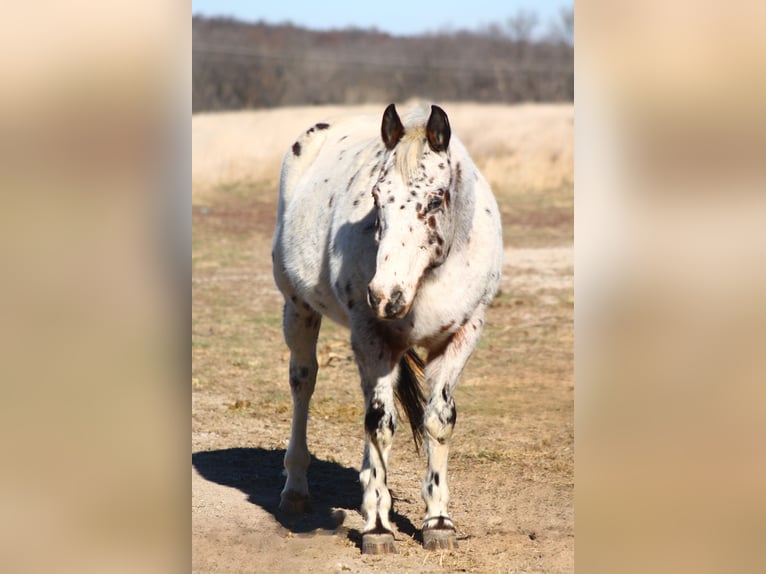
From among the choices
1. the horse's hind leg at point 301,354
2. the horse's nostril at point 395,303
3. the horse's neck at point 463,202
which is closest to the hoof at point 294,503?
the horse's hind leg at point 301,354

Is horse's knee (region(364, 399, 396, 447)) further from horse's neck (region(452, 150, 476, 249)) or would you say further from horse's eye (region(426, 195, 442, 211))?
horse's eye (region(426, 195, 442, 211))

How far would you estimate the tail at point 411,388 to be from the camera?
5.15 meters

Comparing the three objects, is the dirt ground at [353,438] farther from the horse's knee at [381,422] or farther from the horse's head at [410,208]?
the horse's head at [410,208]

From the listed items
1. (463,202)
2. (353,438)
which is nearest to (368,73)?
(353,438)

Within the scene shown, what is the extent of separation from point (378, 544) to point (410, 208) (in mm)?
1648

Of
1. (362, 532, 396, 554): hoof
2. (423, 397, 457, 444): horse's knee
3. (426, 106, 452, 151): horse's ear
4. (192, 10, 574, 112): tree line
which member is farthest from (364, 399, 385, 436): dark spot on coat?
(192, 10, 574, 112): tree line

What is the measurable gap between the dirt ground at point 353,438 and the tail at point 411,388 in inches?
21.9

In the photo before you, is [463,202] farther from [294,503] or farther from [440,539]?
[294,503]

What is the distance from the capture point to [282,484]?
228 inches

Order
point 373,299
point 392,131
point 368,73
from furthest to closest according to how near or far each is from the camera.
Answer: point 368,73 → point 392,131 → point 373,299

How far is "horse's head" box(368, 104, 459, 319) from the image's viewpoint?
373cm

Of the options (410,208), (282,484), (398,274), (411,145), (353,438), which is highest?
(411,145)
